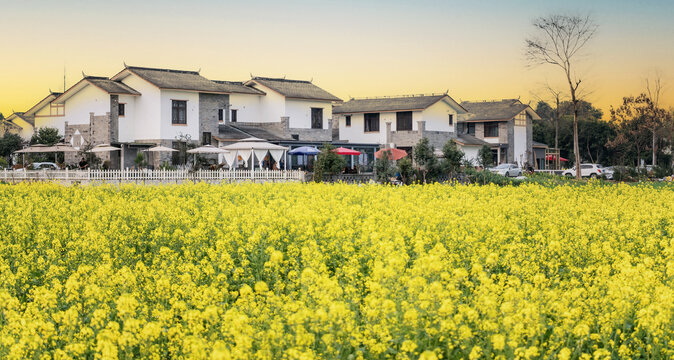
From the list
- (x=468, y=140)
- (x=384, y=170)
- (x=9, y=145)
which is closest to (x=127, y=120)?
(x=9, y=145)

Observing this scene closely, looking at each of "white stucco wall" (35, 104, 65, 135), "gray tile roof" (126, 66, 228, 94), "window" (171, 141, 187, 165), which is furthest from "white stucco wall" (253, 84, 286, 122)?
"white stucco wall" (35, 104, 65, 135)

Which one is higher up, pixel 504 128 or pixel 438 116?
pixel 438 116

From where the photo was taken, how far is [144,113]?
152 feet

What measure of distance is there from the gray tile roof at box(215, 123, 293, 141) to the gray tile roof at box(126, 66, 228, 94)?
2589 millimetres

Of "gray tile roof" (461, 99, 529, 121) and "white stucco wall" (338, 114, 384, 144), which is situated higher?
"gray tile roof" (461, 99, 529, 121)

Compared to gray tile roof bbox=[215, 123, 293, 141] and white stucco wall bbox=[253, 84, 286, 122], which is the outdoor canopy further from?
white stucco wall bbox=[253, 84, 286, 122]

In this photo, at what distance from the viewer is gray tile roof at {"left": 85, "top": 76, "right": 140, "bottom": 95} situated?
4529 cm

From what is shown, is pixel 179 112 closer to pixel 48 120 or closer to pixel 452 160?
pixel 48 120

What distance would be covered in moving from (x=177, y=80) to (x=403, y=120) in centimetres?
1941

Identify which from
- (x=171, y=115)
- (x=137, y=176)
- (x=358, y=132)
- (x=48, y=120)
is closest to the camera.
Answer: (x=137, y=176)

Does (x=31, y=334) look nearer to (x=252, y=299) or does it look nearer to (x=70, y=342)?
(x=70, y=342)

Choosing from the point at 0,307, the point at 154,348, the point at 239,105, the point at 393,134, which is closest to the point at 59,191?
the point at 0,307

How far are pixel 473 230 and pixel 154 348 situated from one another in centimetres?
610

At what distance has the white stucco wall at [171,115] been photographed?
150ft
